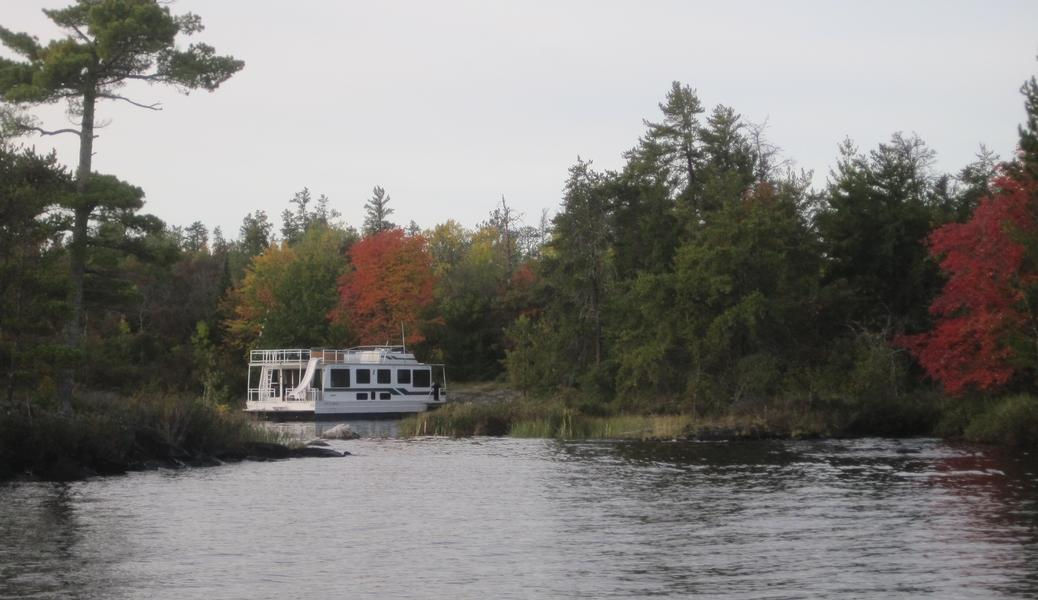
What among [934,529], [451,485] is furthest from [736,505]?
[451,485]

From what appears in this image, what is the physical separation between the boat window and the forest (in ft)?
21.3

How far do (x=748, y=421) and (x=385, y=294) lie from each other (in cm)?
3852

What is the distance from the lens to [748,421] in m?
46.1

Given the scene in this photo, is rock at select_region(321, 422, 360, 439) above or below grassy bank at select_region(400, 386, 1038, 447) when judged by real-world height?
below

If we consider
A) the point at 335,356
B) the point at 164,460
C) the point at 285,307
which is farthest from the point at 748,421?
the point at 285,307

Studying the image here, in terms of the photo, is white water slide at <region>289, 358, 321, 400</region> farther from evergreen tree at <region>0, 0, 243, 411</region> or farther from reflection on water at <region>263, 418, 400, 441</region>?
evergreen tree at <region>0, 0, 243, 411</region>

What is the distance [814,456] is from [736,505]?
41.3 feet

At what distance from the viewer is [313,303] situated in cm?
8069

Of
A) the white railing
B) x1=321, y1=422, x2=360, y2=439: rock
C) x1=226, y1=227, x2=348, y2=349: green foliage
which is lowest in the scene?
x1=321, y1=422, x2=360, y2=439: rock

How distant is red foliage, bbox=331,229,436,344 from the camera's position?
79.9m

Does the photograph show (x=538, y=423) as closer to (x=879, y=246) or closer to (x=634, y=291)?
(x=634, y=291)

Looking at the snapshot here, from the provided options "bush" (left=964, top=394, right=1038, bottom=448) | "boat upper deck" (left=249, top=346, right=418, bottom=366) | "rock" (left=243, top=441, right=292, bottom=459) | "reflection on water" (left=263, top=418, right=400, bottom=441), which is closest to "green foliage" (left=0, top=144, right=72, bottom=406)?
"rock" (left=243, top=441, right=292, bottom=459)

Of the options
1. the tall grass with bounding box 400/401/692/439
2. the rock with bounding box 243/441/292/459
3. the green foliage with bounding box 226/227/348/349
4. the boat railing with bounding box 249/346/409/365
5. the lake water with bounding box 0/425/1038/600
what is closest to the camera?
the lake water with bounding box 0/425/1038/600

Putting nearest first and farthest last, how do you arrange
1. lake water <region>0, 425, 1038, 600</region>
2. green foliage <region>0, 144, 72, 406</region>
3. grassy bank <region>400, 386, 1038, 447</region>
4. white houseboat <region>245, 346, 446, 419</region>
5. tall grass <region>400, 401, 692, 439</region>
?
1. lake water <region>0, 425, 1038, 600</region>
2. green foliage <region>0, 144, 72, 406</region>
3. grassy bank <region>400, 386, 1038, 447</region>
4. tall grass <region>400, 401, 692, 439</region>
5. white houseboat <region>245, 346, 446, 419</region>
